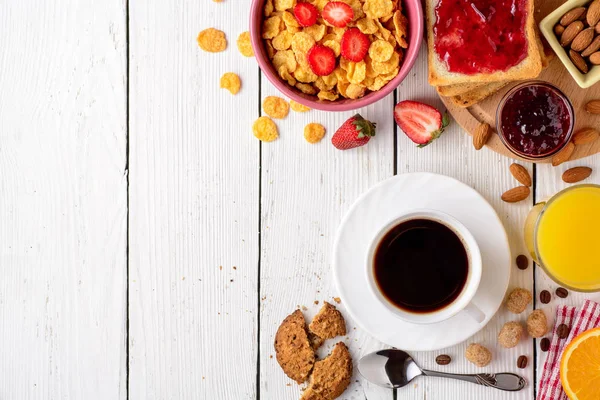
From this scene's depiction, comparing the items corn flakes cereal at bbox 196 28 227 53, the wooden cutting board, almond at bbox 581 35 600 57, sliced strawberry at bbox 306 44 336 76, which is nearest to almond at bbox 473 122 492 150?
the wooden cutting board

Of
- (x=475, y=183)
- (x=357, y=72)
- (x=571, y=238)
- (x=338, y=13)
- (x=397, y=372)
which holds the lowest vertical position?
(x=397, y=372)

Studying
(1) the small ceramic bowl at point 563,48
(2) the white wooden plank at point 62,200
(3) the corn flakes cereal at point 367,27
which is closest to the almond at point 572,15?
(1) the small ceramic bowl at point 563,48

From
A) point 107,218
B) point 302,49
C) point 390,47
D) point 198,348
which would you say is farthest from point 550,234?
point 107,218

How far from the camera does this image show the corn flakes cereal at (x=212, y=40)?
1.29 metres

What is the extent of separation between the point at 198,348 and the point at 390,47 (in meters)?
0.75

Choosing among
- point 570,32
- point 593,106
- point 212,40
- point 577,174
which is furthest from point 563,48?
point 212,40

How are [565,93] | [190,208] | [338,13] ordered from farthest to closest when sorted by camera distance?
[190,208] → [565,93] → [338,13]

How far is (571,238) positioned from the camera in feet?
3.98

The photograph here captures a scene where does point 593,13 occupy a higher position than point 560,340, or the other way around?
point 593,13

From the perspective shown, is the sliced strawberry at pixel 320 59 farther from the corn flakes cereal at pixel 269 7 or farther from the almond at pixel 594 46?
the almond at pixel 594 46

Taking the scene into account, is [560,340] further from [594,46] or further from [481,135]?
[594,46]

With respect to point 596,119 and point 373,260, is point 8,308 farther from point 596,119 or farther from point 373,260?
point 596,119

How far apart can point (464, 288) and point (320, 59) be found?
518mm

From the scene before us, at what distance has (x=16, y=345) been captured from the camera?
4.57 feet
